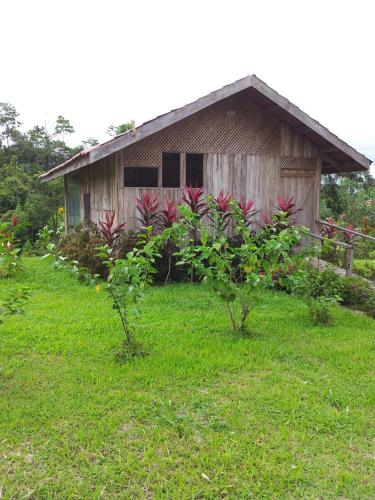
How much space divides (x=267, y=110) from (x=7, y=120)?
61.7ft

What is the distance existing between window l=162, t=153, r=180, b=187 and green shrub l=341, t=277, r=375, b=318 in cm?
377

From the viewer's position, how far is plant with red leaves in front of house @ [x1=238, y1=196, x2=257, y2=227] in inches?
347

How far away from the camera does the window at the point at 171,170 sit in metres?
9.07

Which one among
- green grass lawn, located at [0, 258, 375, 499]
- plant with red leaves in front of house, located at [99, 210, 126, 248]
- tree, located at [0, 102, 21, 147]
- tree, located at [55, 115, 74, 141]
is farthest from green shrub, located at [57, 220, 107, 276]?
tree, located at [55, 115, 74, 141]

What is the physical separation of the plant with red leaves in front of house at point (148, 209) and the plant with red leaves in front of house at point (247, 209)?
5.22 ft

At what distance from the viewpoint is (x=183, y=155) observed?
909 centimetres

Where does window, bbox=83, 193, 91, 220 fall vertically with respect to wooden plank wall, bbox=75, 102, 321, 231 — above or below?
below

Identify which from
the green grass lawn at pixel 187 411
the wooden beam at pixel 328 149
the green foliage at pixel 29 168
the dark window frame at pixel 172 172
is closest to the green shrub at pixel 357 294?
the green grass lawn at pixel 187 411

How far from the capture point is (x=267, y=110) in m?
9.42

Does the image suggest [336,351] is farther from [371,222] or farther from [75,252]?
[371,222]

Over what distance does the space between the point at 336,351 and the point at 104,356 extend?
243cm

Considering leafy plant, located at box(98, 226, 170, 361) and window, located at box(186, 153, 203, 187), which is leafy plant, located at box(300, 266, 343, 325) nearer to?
leafy plant, located at box(98, 226, 170, 361)

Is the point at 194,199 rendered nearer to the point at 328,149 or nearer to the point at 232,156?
the point at 232,156

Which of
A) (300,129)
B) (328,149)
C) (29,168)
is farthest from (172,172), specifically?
(29,168)
